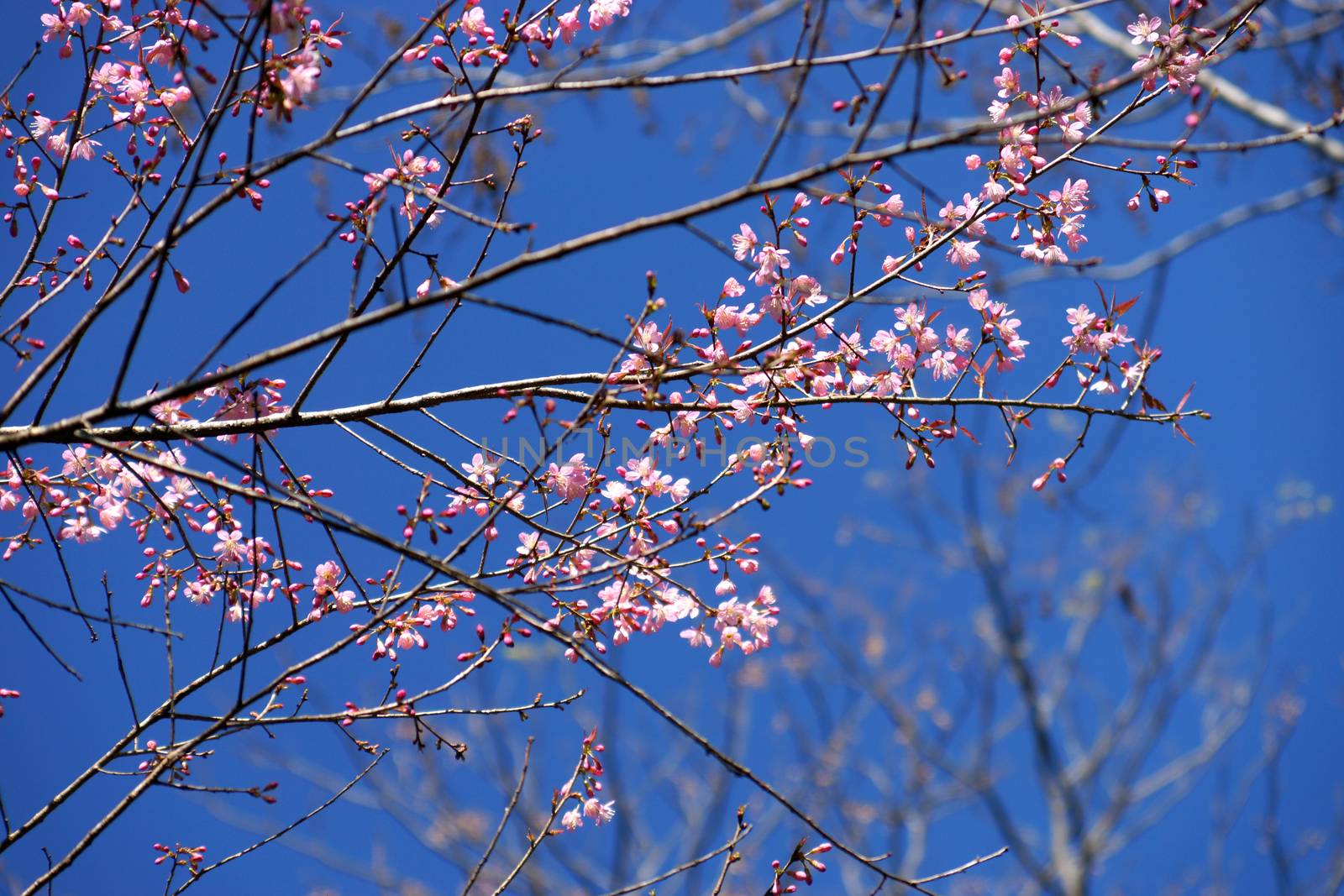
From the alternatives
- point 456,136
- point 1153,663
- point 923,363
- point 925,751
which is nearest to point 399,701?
point 923,363

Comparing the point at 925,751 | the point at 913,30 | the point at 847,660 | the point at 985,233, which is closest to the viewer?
the point at 913,30

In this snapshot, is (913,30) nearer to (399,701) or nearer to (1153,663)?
(399,701)

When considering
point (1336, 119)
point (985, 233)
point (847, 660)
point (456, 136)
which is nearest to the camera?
point (1336, 119)

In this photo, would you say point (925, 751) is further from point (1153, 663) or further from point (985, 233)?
point (985, 233)

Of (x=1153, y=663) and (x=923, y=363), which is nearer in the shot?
(x=923, y=363)

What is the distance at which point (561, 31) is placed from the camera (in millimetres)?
2326

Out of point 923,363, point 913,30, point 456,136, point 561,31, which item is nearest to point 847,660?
point 456,136

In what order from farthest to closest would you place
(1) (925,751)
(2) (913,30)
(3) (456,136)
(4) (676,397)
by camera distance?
(1) (925,751) → (3) (456,136) → (4) (676,397) → (2) (913,30)

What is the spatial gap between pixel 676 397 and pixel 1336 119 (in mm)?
1346

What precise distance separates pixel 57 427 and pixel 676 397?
121 centimetres

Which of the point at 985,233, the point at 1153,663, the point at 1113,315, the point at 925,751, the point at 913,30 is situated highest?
the point at 1153,663

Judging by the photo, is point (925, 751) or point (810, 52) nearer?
point (810, 52)

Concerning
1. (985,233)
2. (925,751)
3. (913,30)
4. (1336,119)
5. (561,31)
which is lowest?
(913,30)

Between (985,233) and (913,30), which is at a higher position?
(985,233)
